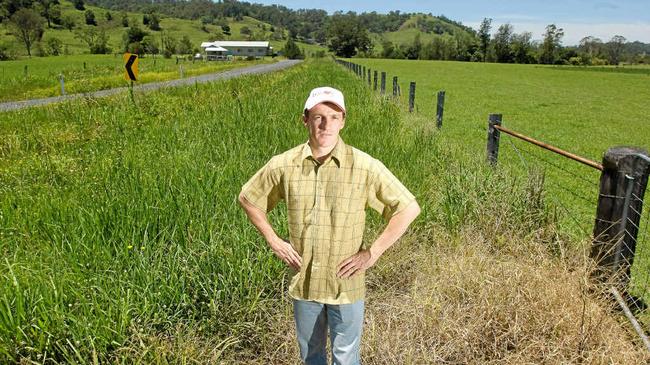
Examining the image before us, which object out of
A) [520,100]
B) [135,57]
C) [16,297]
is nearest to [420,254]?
[16,297]

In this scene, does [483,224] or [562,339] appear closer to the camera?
[562,339]

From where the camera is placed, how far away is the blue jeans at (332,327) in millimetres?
1697

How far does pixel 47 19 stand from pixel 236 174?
153 metres

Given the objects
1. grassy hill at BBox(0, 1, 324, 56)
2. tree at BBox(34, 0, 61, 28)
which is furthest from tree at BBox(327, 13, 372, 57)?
tree at BBox(34, 0, 61, 28)

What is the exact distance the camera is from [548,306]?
8.26 feet

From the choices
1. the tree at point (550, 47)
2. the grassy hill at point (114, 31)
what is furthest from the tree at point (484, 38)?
the grassy hill at point (114, 31)

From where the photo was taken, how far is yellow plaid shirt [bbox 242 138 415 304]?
1.58 m

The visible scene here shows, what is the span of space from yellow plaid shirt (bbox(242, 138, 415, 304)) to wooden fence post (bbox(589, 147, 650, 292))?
1957 millimetres

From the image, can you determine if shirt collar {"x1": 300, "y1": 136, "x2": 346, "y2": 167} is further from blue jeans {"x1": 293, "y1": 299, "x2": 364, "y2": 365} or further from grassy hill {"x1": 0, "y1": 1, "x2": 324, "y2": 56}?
grassy hill {"x1": 0, "y1": 1, "x2": 324, "y2": 56}

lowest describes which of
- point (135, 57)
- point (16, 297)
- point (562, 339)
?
point (562, 339)

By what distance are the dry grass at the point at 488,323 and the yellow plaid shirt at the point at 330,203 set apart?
975 mm

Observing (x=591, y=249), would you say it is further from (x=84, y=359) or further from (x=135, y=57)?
(x=135, y=57)

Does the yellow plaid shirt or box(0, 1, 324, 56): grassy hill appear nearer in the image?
the yellow plaid shirt

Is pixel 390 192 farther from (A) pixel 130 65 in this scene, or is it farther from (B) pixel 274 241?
(A) pixel 130 65
